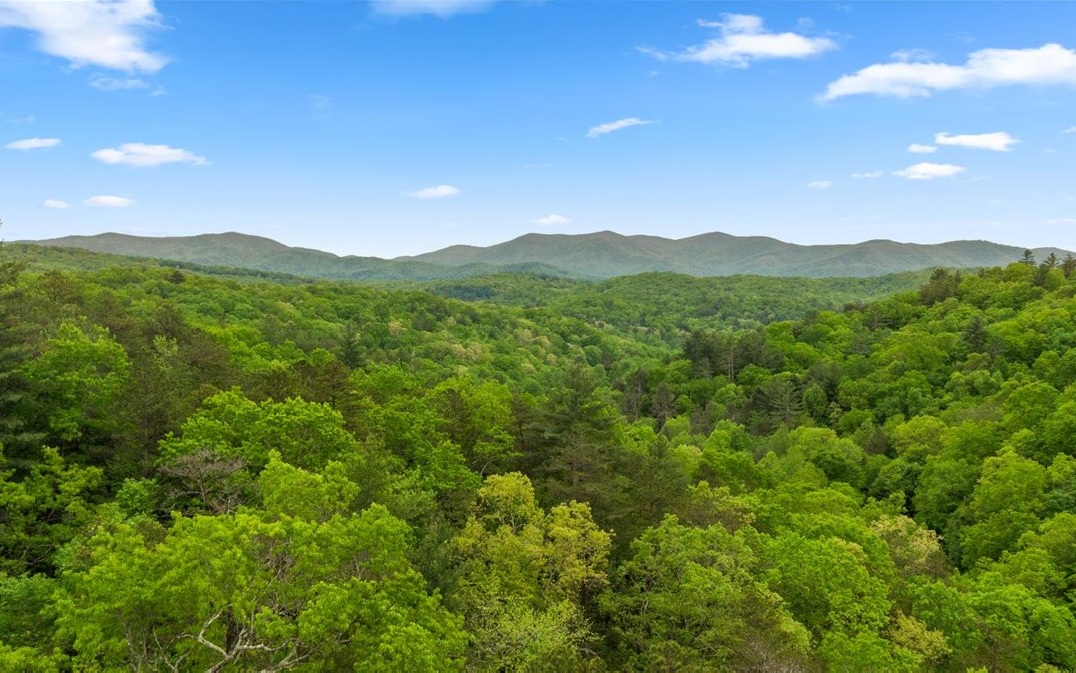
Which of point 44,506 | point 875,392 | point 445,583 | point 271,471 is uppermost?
point 271,471

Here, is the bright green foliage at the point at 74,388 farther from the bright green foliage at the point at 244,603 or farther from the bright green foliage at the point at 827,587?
the bright green foliage at the point at 827,587

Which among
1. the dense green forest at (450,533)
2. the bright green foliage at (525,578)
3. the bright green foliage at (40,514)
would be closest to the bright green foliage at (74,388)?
the dense green forest at (450,533)

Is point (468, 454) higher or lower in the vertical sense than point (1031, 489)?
higher

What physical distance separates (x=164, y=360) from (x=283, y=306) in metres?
112

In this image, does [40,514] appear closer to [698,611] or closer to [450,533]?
[450,533]

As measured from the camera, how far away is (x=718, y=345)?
124m

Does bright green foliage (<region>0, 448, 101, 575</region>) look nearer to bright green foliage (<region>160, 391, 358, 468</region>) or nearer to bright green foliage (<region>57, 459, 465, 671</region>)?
bright green foliage (<region>160, 391, 358, 468</region>)

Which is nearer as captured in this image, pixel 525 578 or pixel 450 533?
pixel 525 578

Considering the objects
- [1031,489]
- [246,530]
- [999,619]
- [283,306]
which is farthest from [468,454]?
[283,306]

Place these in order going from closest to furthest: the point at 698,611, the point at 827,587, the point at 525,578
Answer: the point at 698,611 < the point at 525,578 < the point at 827,587

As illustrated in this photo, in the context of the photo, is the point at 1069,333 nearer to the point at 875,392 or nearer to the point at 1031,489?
the point at 875,392

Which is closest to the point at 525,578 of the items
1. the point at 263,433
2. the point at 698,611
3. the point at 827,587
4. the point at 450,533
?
the point at 450,533

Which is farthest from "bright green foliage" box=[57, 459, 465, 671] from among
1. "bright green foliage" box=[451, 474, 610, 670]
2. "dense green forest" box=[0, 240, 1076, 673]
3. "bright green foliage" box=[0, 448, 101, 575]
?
"bright green foliage" box=[0, 448, 101, 575]

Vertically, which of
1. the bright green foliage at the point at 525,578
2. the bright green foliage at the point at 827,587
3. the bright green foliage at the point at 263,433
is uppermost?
the bright green foliage at the point at 263,433
